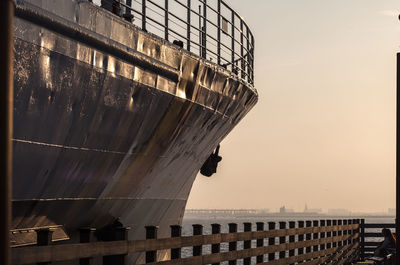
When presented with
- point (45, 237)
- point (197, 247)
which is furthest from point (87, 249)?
point (197, 247)

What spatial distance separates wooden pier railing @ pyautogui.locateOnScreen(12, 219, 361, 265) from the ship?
722mm

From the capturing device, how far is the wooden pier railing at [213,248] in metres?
6.85

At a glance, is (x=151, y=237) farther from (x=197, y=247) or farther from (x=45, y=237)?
(x=45, y=237)

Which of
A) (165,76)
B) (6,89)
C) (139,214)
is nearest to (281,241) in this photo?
(139,214)

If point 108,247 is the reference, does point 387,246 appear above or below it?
below

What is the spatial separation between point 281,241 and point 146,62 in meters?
6.04

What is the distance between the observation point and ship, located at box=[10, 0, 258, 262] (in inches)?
292

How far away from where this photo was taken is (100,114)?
8500 mm

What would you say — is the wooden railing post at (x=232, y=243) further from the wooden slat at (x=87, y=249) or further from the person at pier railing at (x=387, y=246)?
the person at pier railing at (x=387, y=246)

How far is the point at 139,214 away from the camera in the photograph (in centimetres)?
1056

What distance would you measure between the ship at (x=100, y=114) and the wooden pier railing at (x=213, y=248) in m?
0.72

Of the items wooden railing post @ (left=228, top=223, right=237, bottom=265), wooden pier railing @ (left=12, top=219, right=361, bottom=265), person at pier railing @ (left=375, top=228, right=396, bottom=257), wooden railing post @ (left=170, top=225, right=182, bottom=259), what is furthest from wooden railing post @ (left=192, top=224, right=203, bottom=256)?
person at pier railing @ (left=375, top=228, right=396, bottom=257)

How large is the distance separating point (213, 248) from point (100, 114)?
3.18m

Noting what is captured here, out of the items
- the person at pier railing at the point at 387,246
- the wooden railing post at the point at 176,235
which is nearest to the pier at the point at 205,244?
the wooden railing post at the point at 176,235
